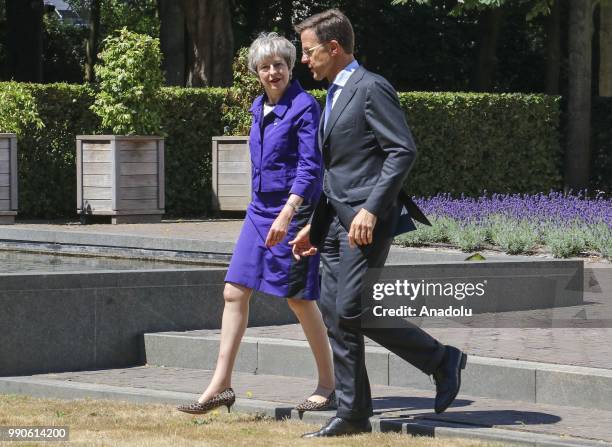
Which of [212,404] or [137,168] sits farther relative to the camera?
[137,168]

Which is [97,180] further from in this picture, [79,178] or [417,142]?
[417,142]

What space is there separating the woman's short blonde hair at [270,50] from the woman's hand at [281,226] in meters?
0.72

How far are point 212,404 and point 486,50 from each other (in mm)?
25222

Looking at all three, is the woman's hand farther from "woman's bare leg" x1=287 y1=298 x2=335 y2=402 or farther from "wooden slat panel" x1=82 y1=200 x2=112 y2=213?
"wooden slat panel" x1=82 y1=200 x2=112 y2=213

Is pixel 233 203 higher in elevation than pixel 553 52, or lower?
lower

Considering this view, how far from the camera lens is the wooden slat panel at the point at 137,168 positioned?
705 inches

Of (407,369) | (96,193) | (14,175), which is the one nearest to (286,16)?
(96,193)

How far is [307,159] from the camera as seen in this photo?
643 centimetres

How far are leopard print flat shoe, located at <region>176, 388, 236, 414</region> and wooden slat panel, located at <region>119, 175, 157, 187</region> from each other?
1151 cm

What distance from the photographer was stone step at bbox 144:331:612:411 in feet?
21.9

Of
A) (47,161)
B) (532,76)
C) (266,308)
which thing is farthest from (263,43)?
(532,76)

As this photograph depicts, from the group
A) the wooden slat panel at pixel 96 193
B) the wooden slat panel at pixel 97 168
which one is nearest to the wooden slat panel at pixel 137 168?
the wooden slat panel at pixel 97 168

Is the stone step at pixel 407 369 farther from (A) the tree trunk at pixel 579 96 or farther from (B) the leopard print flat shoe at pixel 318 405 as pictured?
(A) the tree trunk at pixel 579 96

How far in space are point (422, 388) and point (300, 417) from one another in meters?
1.02
